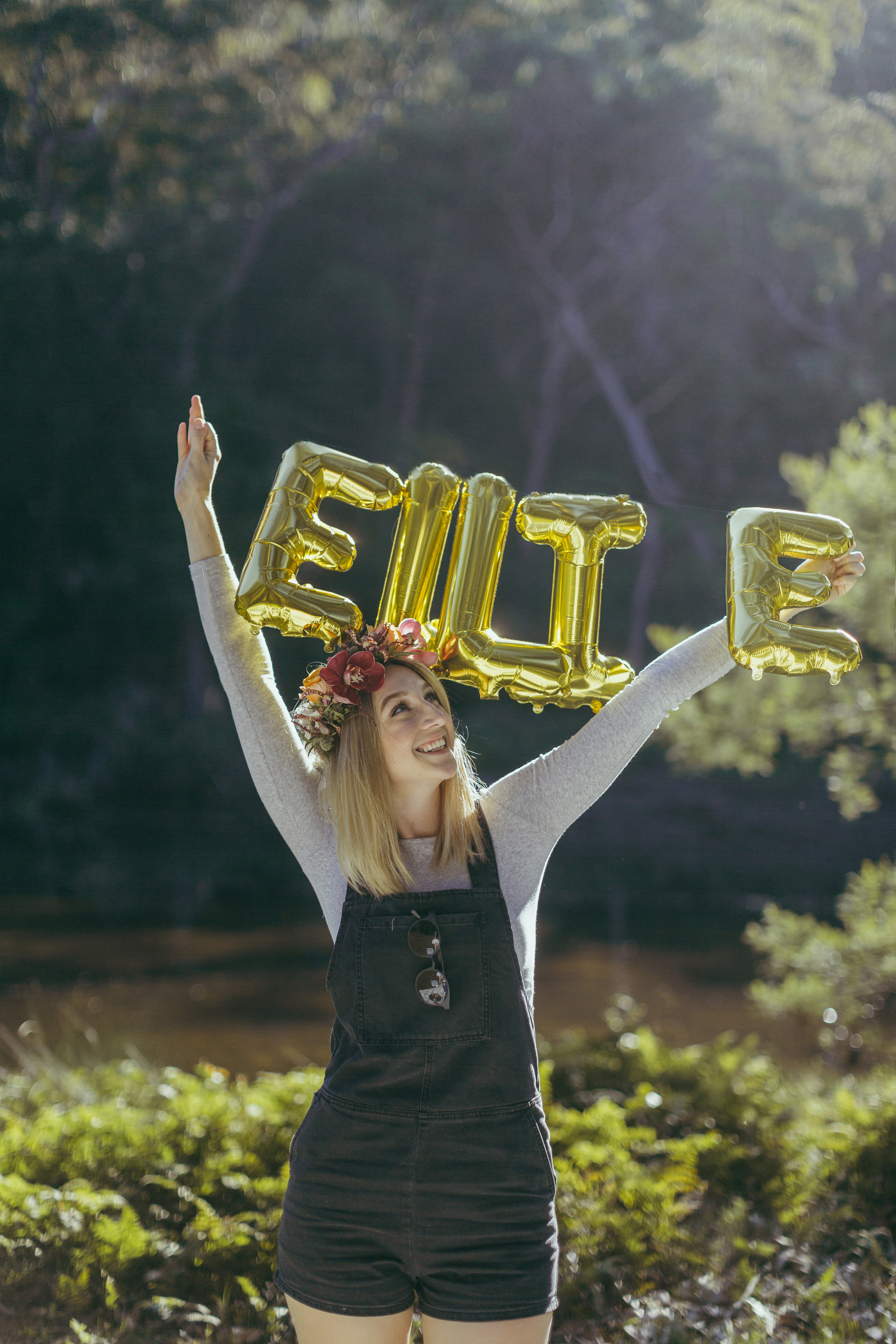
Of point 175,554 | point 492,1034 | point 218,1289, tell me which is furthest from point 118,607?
point 492,1034

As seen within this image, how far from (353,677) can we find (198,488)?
1.29 feet

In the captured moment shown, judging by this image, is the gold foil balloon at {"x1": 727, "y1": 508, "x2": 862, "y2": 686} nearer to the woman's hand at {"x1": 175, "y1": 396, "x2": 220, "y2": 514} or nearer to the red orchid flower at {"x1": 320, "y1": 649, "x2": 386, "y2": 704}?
the red orchid flower at {"x1": 320, "y1": 649, "x2": 386, "y2": 704}

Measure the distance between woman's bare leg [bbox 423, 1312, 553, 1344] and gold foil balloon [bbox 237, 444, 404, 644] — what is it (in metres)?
0.97

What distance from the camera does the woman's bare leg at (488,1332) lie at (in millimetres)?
1318

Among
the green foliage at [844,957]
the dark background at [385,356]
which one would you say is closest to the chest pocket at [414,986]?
the green foliage at [844,957]

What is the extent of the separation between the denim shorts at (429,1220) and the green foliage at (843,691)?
7.81ft

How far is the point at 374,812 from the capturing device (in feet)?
5.00

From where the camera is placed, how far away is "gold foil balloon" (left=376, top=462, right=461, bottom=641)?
191cm

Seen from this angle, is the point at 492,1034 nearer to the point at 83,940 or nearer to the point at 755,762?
the point at 755,762

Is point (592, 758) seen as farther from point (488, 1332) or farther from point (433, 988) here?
point (488, 1332)

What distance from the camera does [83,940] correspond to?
7504 mm

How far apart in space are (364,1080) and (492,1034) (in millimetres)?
172

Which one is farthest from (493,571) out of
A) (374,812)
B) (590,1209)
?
(590,1209)

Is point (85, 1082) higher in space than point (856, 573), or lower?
lower
